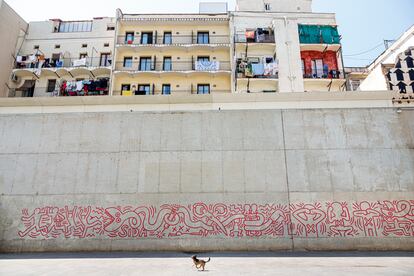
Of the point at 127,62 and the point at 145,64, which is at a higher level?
the point at 127,62

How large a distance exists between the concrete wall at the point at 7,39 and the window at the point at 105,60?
865 cm

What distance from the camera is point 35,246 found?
476 inches

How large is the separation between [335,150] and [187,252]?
25.9ft

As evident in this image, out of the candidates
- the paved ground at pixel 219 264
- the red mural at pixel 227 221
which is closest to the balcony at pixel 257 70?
the red mural at pixel 227 221

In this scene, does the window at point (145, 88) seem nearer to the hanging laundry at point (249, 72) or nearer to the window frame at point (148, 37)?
the window frame at point (148, 37)

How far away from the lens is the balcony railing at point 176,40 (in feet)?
94.0

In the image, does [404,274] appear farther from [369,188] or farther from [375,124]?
[375,124]

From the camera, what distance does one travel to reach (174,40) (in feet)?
95.1

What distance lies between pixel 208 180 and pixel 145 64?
1923cm

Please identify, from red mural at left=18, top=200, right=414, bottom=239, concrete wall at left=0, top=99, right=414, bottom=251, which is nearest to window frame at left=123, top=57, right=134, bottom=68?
concrete wall at left=0, top=99, right=414, bottom=251

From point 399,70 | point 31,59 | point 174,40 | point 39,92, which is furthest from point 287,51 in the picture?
point 31,59

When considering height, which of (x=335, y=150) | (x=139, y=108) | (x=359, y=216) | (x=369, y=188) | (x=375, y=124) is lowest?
(x=359, y=216)

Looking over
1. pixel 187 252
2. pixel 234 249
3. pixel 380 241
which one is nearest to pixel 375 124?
pixel 380 241

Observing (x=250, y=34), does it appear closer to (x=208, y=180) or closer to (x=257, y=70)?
(x=257, y=70)
